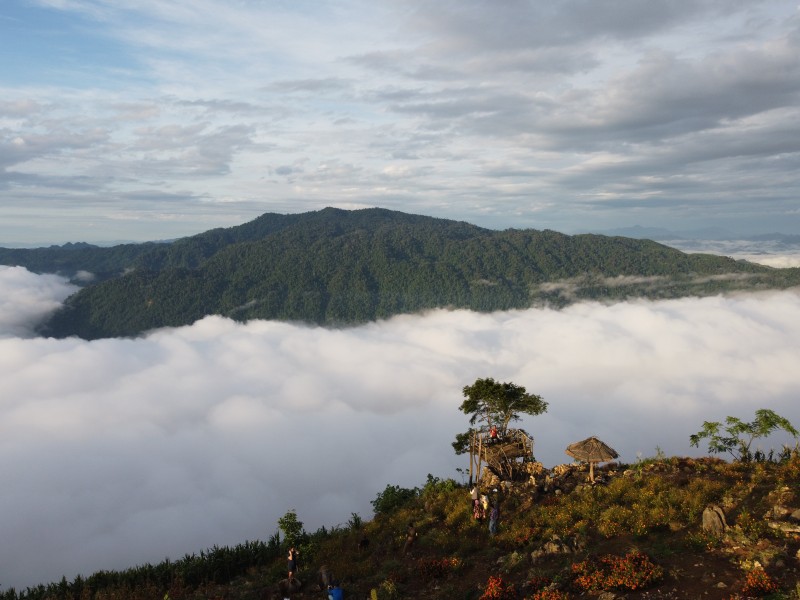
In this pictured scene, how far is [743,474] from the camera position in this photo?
23.6m

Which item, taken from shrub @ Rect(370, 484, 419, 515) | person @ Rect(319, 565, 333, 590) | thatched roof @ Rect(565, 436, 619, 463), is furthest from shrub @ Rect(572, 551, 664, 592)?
shrub @ Rect(370, 484, 419, 515)

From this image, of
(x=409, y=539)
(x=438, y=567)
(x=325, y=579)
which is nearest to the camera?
(x=438, y=567)

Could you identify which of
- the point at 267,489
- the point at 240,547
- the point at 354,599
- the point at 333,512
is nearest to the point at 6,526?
the point at 267,489

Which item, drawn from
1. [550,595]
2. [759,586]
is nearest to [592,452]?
[550,595]

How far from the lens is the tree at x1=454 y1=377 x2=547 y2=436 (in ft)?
105

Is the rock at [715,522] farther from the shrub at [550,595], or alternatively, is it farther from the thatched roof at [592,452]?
the thatched roof at [592,452]

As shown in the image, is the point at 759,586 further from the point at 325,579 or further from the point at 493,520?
the point at 325,579

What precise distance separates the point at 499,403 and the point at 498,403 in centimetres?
7

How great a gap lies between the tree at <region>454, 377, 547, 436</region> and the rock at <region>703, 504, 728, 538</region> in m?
13.9

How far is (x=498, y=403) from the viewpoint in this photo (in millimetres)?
32312

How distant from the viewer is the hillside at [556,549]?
15648mm

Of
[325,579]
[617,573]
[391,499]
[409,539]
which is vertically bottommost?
[391,499]

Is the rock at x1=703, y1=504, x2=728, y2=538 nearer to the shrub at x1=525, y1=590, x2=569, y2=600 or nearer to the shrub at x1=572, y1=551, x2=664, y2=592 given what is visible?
the shrub at x1=572, y1=551, x2=664, y2=592

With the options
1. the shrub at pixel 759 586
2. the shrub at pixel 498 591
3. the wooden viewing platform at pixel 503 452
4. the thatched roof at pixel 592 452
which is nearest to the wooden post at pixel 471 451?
the wooden viewing platform at pixel 503 452
